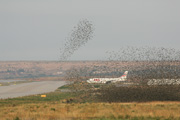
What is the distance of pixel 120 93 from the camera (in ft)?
151

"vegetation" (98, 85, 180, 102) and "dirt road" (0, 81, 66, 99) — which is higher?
"vegetation" (98, 85, 180, 102)

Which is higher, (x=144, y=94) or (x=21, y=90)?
(x=144, y=94)

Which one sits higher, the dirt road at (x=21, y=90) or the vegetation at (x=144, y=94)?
the vegetation at (x=144, y=94)

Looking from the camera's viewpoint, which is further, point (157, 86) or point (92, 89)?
point (92, 89)

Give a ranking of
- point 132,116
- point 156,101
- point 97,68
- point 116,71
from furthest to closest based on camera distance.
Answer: point 97,68 → point 116,71 → point 156,101 → point 132,116

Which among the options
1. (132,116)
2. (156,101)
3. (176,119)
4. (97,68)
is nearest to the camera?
(176,119)

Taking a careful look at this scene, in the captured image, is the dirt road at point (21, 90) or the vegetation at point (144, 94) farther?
the dirt road at point (21, 90)

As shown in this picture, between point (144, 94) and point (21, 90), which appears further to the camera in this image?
point (21, 90)

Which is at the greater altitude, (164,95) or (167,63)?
(167,63)

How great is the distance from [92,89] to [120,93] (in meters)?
6.30

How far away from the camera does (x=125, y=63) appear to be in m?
51.7

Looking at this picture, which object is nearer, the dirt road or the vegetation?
the vegetation

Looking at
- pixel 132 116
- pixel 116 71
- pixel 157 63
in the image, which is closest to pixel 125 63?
pixel 116 71

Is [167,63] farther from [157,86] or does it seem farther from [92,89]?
[92,89]
